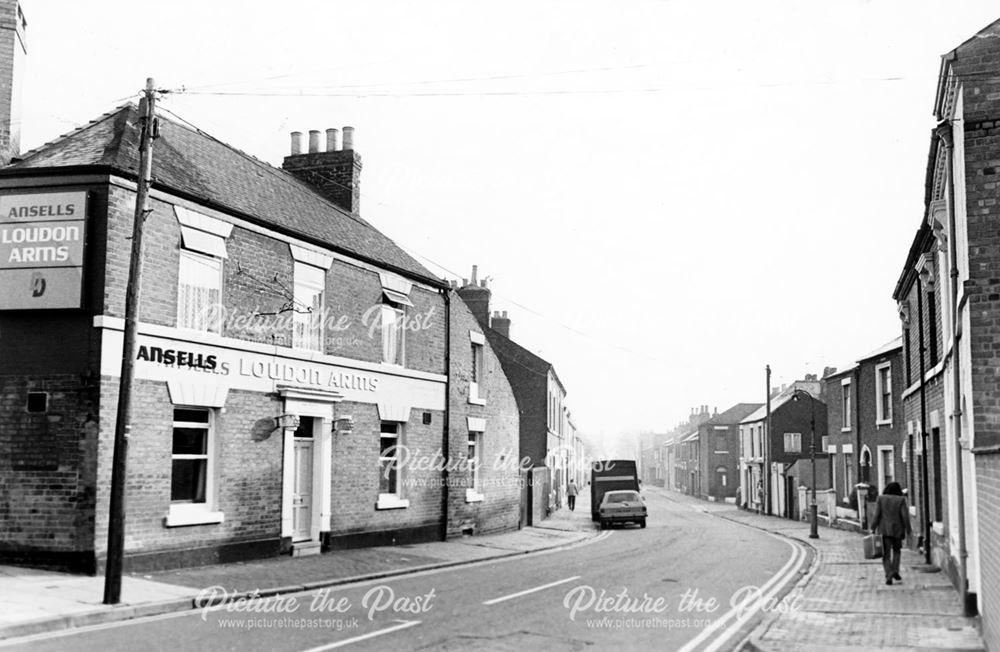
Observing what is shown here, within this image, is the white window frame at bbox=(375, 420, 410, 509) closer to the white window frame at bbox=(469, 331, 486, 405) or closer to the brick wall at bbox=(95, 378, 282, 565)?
the brick wall at bbox=(95, 378, 282, 565)

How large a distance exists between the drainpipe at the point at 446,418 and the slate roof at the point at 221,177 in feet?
3.27

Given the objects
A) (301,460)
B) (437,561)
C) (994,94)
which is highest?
(994,94)

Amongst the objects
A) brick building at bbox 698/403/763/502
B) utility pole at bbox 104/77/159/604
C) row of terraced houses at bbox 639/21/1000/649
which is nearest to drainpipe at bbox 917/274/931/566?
row of terraced houses at bbox 639/21/1000/649

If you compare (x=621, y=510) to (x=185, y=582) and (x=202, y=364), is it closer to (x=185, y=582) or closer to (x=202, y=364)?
(x=202, y=364)

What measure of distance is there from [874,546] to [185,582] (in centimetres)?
1213

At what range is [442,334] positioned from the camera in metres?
25.6

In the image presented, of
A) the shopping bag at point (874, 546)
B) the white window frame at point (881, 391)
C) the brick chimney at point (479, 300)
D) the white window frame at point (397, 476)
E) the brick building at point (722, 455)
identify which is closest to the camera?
the shopping bag at point (874, 546)

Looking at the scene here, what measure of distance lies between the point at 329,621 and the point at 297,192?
45.7 feet

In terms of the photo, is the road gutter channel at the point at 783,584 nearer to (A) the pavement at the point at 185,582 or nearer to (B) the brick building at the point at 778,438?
(A) the pavement at the point at 185,582

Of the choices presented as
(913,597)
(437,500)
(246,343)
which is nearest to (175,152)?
(246,343)

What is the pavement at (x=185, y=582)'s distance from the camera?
11.2 m

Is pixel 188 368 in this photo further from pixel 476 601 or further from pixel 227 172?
pixel 476 601

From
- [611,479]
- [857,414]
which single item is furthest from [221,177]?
[611,479]

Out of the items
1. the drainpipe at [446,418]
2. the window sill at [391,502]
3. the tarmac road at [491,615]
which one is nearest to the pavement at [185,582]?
the tarmac road at [491,615]
